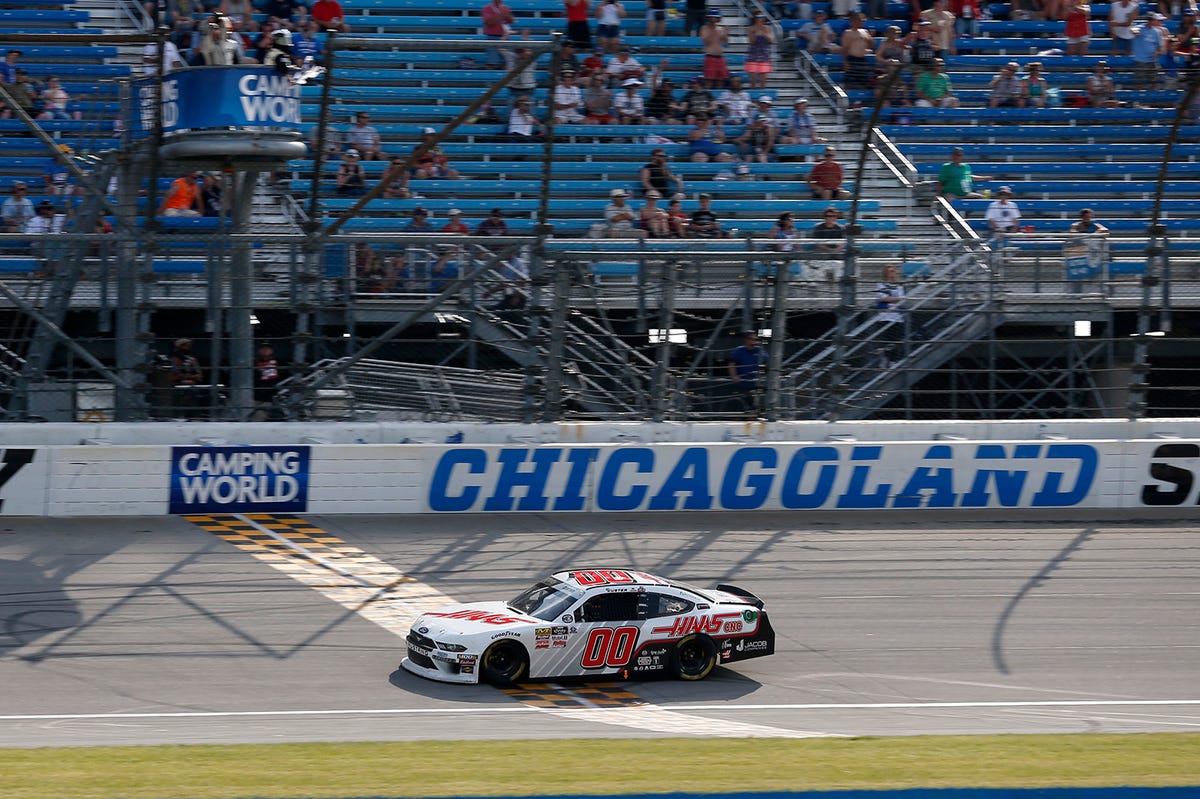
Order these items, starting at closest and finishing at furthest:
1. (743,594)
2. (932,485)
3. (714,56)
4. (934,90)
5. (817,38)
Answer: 1. (743,594)
2. (932,485)
3. (714,56)
4. (934,90)
5. (817,38)

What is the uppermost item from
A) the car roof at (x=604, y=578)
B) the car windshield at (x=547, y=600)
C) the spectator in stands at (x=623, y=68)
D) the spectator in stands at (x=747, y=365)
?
the spectator in stands at (x=623, y=68)

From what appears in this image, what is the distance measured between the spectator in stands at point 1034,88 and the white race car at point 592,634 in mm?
12674

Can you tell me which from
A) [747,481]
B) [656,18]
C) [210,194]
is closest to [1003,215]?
[656,18]

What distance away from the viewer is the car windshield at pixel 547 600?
39.2ft

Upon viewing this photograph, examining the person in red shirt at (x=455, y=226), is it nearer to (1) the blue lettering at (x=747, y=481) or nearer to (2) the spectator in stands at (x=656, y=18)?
(1) the blue lettering at (x=747, y=481)

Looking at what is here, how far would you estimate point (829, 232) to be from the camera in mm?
18016

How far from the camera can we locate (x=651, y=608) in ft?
39.5

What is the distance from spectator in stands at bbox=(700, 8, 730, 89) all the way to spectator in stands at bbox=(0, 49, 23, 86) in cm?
885

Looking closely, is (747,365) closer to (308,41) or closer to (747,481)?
(747,481)

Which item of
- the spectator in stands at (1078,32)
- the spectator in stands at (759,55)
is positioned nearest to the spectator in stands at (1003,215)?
the spectator in stands at (759,55)

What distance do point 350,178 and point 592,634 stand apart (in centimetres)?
692

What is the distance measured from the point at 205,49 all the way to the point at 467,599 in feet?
20.4

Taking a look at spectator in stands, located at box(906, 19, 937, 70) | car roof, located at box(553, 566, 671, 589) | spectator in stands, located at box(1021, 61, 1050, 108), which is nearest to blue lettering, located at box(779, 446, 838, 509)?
A: car roof, located at box(553, 566, 671, 589)

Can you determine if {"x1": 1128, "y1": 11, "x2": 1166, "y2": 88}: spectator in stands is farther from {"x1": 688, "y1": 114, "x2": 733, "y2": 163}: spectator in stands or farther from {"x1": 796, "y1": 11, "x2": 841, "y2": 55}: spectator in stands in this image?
{"x1": 688, "y1": 114, "x2": 733, "y2": 163}: spectator in stands
